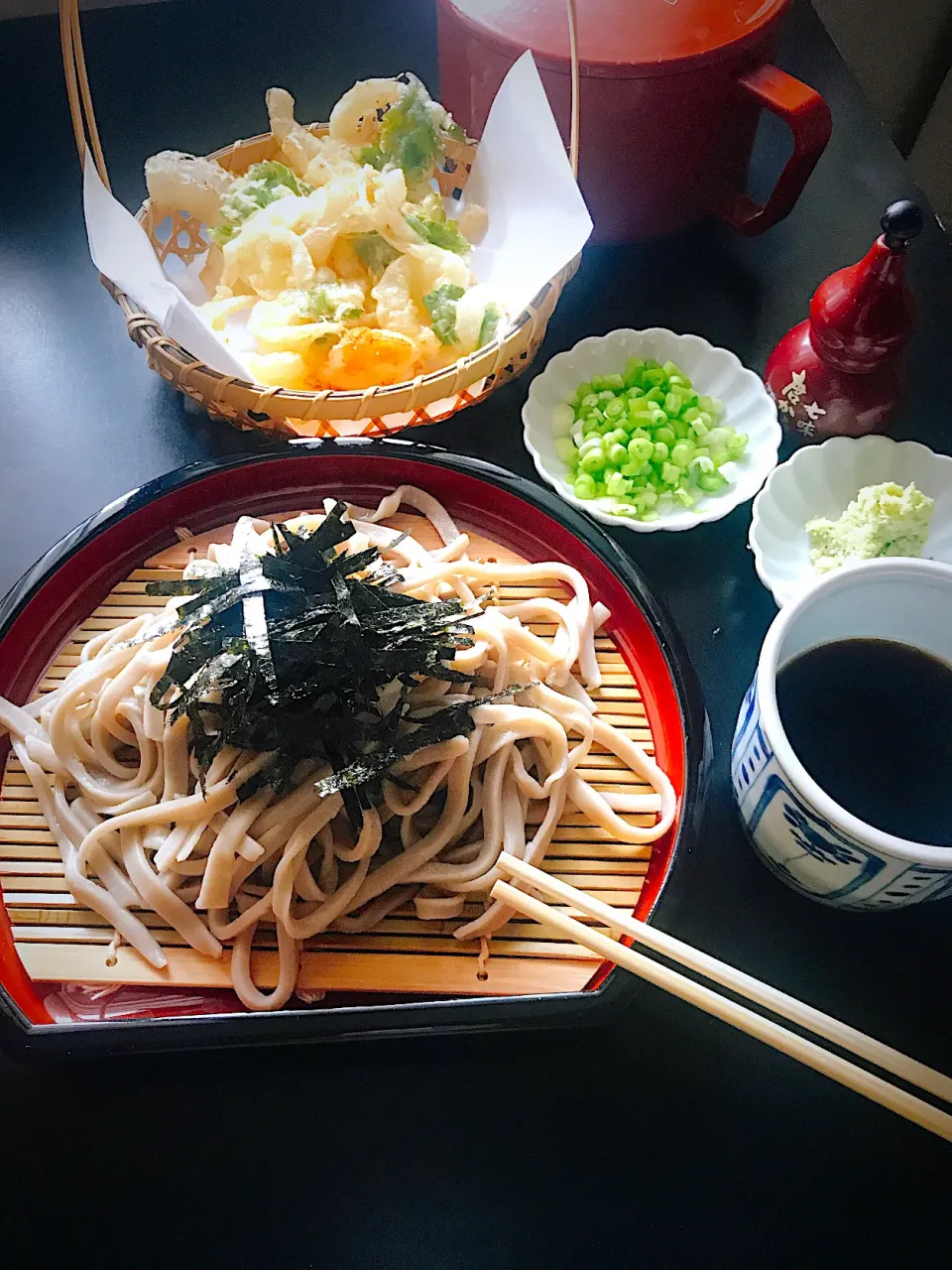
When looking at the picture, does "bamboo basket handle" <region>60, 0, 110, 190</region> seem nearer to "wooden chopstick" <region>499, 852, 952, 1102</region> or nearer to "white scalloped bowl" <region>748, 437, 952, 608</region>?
"white scalloped bowl" <region>748, 437, 952, 608</region>

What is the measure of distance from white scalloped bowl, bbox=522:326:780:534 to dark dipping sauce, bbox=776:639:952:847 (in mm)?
363

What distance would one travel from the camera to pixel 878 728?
912 mm

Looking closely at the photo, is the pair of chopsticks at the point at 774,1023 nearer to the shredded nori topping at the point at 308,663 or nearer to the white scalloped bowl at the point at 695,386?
the shredded nori topping at the point at 308,663

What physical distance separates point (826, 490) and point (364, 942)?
0.87m

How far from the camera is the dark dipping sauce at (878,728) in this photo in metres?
0.87

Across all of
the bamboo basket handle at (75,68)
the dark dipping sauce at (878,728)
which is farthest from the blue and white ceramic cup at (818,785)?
the bamboo basket handle at (75,68)

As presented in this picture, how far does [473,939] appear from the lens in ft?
3.27

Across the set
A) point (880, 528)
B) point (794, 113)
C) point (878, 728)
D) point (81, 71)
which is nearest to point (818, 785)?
point (878, 728)

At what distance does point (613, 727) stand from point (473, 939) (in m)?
0.31

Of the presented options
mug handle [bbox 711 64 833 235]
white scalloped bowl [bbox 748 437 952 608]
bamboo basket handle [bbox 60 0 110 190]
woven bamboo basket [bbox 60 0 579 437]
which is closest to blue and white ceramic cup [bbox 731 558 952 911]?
white scalloped bowl [bbox 748 437 952 608]

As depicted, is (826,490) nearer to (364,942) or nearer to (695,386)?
(695,386)

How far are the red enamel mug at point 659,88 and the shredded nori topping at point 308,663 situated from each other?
0.78m

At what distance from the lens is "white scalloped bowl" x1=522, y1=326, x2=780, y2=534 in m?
1.28

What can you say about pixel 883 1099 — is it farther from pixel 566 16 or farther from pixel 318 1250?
pixel 566 16
